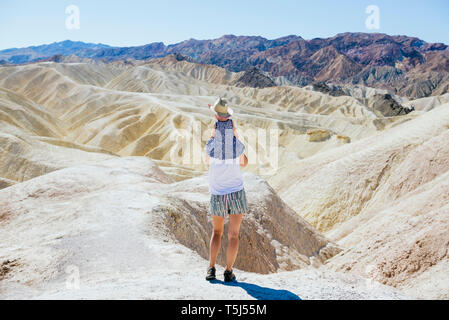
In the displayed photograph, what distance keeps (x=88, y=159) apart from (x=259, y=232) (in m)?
20.0

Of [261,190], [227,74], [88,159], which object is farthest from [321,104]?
[261,190]

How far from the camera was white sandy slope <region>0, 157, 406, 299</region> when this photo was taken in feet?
13.0

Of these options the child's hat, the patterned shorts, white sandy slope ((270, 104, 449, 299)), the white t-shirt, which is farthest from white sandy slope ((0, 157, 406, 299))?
the child's hat

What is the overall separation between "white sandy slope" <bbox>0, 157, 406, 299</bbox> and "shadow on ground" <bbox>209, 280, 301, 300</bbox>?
0.01m

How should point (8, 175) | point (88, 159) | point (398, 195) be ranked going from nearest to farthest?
point (398, 195)
point (8, 175)
point (88, 159)

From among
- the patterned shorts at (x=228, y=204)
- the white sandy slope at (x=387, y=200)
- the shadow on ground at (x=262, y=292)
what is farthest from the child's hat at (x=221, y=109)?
the white sandy slope at (x=387, y=200)

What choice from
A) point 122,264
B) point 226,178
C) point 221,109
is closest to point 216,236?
point 226,178

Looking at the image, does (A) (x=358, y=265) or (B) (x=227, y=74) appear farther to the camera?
(B) (x=227, y=74)

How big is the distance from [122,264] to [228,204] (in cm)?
218

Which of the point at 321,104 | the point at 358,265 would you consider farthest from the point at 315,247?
the point at 321,104
